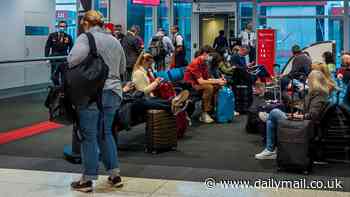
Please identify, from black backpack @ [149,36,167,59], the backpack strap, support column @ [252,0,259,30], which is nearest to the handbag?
the backpack strap

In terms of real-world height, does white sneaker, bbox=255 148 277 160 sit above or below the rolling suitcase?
below

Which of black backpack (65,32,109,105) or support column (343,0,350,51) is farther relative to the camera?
support column (343,0,350,51)

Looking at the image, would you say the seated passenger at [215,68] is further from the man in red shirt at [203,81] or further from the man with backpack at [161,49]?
the man with backpack at [161,49]

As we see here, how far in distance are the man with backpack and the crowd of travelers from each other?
146cm

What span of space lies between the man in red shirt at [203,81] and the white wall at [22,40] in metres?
3.69

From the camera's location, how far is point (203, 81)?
8.77 meters

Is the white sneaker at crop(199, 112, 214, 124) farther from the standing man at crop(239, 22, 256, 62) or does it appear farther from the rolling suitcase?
the standing man at crop(239, 22, 256, 62)

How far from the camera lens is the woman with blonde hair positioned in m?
4.45

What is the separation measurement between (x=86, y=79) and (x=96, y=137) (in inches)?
20.0

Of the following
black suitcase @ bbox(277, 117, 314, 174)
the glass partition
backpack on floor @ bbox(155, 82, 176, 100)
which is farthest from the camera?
the glass partition

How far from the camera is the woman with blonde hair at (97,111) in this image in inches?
175

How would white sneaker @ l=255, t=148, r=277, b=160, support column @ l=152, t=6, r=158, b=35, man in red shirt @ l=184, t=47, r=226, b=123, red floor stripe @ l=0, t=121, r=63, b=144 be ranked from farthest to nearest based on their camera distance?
support column @ l=152, t=6, r=158, b=35
man in red shirt @ l=184, t=47, r=226, b=123
red floor stripe @ l=0, t=121, r=63, b=144
white sneaker @ l=255, t=148, r=277, b=160

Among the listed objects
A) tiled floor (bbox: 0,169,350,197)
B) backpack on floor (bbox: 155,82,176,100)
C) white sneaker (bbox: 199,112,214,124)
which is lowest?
tiled floor (bbox: 0,169,350,197)

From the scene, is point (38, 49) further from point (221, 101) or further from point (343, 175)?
point (343, 175)
